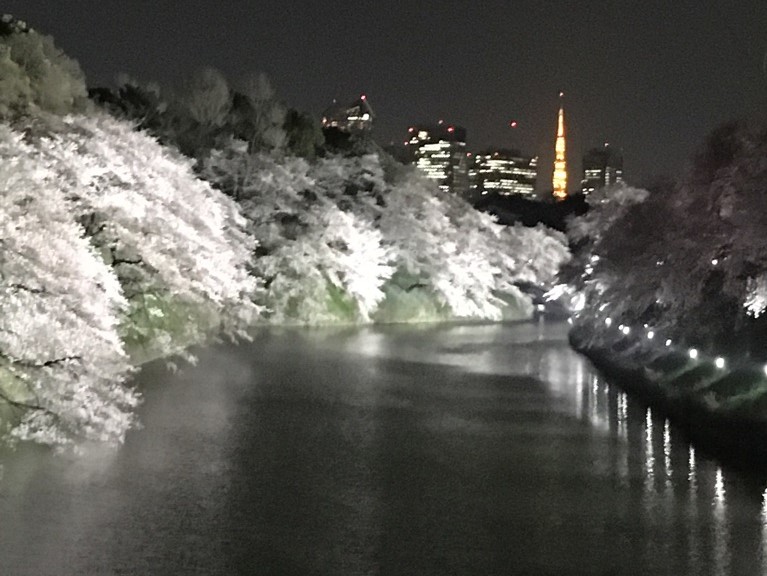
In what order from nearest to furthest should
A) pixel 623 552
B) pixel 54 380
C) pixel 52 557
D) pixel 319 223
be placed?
pixel 52 557 → pixel 623 552 → pixel 54 380 → pixel 319 223

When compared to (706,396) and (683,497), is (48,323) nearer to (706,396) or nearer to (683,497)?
(683,497)

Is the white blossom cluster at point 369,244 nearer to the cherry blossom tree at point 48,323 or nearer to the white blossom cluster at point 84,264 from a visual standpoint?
the white blossom cluster at point 84,264

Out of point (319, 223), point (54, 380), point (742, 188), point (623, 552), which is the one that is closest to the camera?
point (623, 552)

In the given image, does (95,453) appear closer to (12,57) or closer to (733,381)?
(12,57)

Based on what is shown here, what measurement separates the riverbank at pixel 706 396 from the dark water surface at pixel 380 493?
504mm

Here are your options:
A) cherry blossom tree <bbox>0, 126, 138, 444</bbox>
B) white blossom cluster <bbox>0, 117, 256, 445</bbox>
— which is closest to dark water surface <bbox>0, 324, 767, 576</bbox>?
cherry blossom tree <bbox>0, 126, 138, 444</bbox>

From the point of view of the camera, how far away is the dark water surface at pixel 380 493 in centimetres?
746

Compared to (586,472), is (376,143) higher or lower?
higher

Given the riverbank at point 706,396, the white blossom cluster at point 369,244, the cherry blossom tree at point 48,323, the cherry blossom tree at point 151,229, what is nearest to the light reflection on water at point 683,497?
the riverbank at point 706,396

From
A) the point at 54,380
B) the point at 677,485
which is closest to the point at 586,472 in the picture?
the point at 677,485

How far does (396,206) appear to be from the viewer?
37.0 meters

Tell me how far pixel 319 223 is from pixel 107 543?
2477 cm

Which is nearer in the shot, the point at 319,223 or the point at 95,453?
the point at 95,453

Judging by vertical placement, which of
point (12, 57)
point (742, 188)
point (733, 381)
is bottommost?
point (733, 381)
